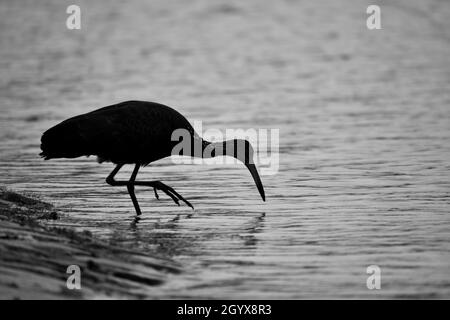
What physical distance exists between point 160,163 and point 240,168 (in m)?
1.46

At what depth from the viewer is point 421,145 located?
52.3 feet

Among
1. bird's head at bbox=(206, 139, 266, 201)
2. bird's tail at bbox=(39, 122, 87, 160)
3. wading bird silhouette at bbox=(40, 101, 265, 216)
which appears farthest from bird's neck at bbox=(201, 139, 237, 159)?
bird's tail at bbox=(39, 122, 87, 160)

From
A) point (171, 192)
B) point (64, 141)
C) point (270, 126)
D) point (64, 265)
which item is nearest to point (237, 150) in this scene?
point (171, 192)

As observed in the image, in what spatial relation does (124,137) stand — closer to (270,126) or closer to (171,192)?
(171,192)

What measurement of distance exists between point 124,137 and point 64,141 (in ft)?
2.37

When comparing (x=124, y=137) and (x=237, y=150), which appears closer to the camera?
(x=124, y=137)

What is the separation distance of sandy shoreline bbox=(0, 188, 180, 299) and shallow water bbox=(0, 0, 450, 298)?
1.09ft

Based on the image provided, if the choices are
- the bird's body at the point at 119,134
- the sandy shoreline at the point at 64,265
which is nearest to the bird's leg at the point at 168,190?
the bird's body at the point at 119,134

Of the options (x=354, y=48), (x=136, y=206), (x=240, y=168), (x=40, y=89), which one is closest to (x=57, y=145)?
(x=136, y=206)

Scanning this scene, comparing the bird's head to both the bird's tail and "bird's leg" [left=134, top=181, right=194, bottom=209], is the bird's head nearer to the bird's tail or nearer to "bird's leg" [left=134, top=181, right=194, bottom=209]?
"bird's leg" [left=134, top=181, right=194, bottom=209]

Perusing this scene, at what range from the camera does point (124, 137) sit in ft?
39.4

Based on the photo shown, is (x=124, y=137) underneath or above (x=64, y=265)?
above

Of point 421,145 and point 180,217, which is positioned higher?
point 421,145

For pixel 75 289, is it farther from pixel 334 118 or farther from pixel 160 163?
pixel 334 118
